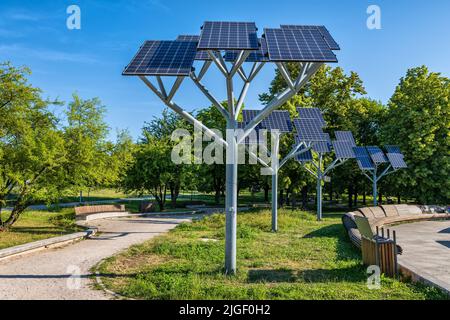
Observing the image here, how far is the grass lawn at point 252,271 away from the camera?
752 centimetres

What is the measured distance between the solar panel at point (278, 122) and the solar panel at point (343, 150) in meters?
6.68

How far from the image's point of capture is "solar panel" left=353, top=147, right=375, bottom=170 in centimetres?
2750

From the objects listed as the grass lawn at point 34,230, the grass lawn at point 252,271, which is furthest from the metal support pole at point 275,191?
the grass lawn at point 34,230

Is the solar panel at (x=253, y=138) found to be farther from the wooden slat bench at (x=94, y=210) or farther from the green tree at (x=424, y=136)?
the green tree at (x=424, y=136)

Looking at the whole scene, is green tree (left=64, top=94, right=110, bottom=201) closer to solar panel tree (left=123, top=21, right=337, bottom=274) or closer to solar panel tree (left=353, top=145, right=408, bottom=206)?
solar panel tree (left=123, top=21, right=337, bottom=274)

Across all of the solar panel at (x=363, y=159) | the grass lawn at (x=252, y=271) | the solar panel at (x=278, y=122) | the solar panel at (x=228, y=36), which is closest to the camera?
the grass lawn at (x=252, y=271)

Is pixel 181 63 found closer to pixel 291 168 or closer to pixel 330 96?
pixel 291 168

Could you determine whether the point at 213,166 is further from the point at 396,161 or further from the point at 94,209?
the point at 396,161

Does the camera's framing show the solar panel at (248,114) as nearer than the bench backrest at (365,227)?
No

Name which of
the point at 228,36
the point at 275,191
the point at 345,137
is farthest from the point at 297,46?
the point at 345,137

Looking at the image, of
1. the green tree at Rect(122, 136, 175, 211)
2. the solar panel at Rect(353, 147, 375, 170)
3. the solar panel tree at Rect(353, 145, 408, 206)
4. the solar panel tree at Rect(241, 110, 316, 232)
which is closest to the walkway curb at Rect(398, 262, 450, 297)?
the solar panel tree at Rect(241, 110, 316, 232)

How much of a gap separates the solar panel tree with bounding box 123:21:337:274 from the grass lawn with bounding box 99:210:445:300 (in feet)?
3.95
